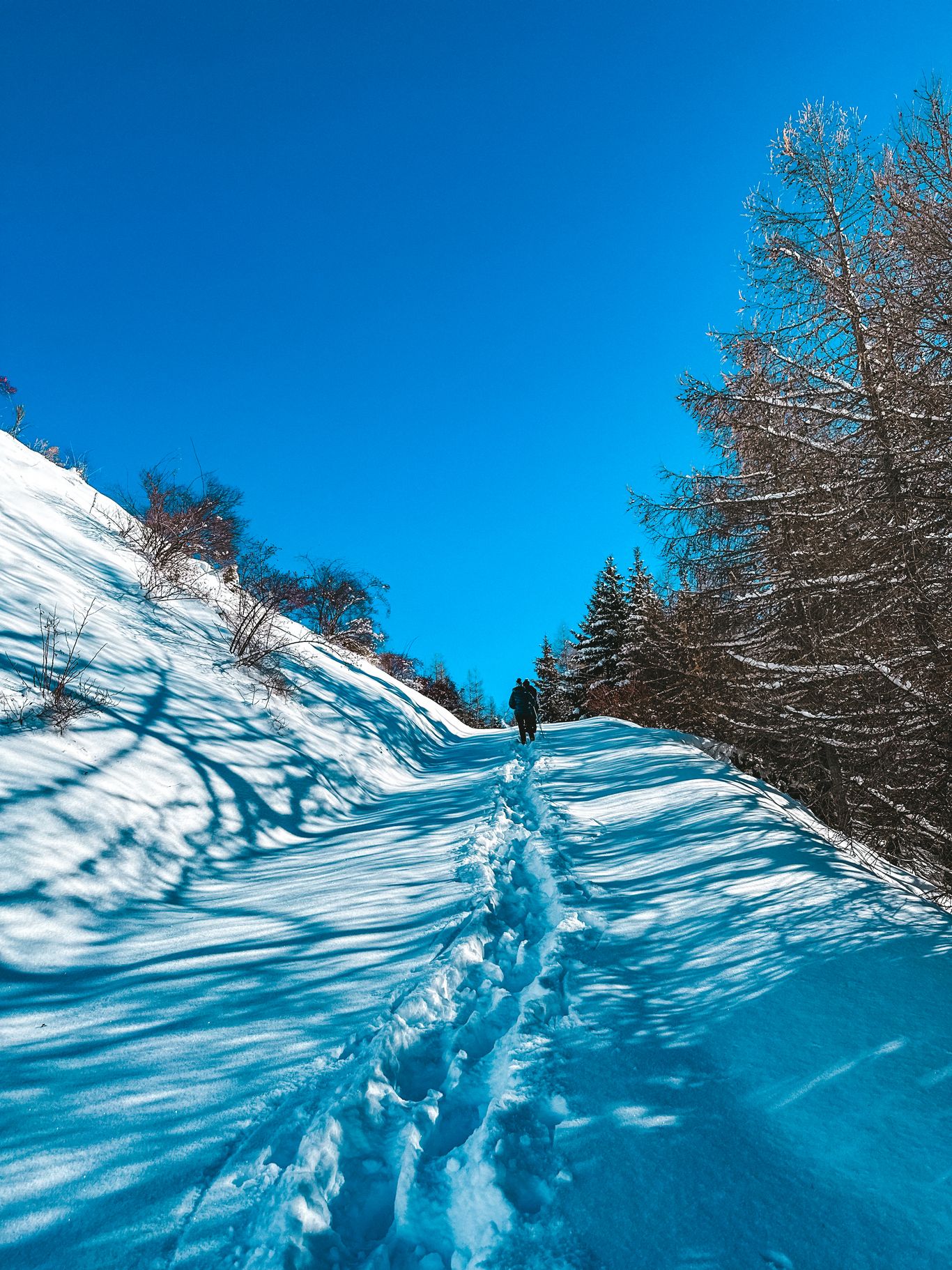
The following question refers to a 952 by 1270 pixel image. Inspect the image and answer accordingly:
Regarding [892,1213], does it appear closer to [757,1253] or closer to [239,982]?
[757,1253]

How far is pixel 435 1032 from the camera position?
2.68m

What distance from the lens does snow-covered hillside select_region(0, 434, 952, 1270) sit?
1.68m

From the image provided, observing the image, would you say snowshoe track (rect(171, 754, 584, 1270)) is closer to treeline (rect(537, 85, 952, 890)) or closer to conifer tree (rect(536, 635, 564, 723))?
treeline (rect(537, 85, 952, 890))

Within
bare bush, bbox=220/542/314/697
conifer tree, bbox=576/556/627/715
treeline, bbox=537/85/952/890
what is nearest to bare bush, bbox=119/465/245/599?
bare bush, bbox=220/542/314/697

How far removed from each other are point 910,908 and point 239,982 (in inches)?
149

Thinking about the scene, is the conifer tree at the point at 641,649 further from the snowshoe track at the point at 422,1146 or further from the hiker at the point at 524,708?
the snowshoe track at the point at 422,1146

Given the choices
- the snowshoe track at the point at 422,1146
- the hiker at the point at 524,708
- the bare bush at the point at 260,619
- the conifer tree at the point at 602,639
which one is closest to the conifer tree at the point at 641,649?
the conifer tree at the point at 602,639

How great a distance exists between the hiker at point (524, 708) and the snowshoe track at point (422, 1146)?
1027cm

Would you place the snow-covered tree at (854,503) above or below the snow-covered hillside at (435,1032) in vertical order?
above

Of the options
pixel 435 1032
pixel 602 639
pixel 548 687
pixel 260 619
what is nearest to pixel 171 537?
pixel 260 619

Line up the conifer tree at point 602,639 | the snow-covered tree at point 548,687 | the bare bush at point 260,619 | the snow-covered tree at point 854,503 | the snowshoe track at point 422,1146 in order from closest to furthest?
the snowshoe track at point 422,1146 → the snow-covered tree at point 854,503 → the bare bush at point 260,619 → the conifer tree at point 602,639 → the snow-covered tree at point 548,687

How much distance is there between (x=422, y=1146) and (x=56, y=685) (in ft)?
14.2

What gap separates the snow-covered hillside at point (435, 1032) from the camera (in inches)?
66.2

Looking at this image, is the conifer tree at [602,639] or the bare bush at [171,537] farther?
the conifer tree at [602,639]
